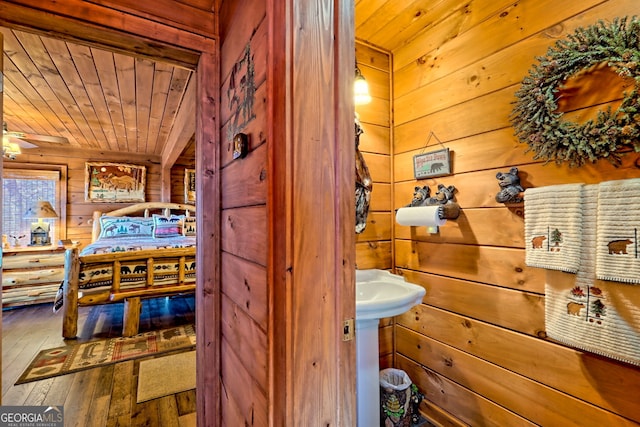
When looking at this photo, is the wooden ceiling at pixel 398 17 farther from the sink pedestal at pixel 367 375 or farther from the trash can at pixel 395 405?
the trash can at pixel 395 405

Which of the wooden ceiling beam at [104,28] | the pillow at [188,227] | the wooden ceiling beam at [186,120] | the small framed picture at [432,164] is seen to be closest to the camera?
the wooden ceiling beam at [104,28]

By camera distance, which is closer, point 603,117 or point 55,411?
point 603,117

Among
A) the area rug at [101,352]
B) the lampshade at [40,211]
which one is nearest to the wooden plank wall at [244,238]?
the area rug at [101,352]

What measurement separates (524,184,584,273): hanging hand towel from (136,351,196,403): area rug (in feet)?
7.65

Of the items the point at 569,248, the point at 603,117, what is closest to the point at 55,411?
the point at 569,248

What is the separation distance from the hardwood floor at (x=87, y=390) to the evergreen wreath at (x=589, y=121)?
7.88 feet

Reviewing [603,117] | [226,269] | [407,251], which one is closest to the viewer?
[603,117]

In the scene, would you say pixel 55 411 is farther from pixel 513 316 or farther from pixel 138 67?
pixel 513 316

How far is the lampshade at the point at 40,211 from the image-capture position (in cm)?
396

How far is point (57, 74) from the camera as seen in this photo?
7.04 ft

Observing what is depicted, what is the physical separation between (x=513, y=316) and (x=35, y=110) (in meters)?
4.54

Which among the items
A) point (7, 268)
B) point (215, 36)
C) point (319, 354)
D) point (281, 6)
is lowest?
point (7, 268)

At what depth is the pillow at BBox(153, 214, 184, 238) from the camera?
4.26 m

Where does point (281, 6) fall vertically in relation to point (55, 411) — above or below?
above
